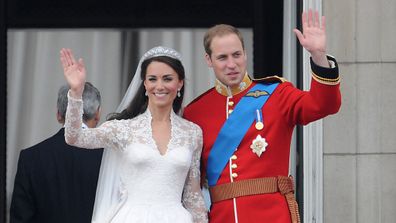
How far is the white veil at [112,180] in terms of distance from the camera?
5.57 m

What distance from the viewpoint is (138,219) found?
5418mm

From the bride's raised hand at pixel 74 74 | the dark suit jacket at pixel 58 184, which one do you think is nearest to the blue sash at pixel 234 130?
the bride's raised hand at pixel 74 74

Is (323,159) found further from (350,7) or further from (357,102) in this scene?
(350,7)

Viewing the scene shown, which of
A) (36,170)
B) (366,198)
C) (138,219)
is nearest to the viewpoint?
(138,219)

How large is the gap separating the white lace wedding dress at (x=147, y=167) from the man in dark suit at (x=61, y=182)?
67 centimetres

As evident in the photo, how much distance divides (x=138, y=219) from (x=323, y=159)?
1772 millimetres

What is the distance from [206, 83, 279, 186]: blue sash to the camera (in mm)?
5547

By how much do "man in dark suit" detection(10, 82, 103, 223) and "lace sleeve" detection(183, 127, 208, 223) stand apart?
749 mm

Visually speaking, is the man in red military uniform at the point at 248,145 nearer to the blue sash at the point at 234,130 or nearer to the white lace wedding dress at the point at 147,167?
the blue sash at the point at 234,130

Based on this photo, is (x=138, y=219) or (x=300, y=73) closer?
(x=138, y=219)

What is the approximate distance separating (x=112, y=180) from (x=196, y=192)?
1.31 ft

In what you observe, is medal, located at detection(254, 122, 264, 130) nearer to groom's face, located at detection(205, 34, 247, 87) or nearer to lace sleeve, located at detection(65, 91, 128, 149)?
groom's face, located at detection(205, 34, 247, 87)

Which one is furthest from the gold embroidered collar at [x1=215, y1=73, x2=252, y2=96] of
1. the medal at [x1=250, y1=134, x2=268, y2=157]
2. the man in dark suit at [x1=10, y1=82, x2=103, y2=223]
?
the man in dark suit at [x1=10, y1=82, x2=103, y2=223]

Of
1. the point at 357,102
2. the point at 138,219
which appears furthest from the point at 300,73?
the point at 138,219
